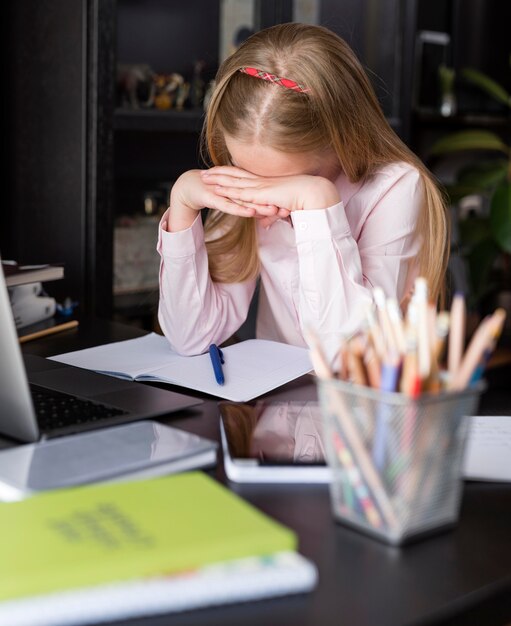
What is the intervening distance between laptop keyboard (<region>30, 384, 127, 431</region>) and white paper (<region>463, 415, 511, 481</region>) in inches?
14.8

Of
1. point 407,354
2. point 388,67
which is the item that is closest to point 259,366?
point 407,354

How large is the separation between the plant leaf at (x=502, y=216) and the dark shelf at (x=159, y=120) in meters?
1.15

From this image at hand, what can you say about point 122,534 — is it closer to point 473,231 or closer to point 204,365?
point 204,365

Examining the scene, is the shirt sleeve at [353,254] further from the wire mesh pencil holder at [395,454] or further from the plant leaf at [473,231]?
A: the plant leaf at [473,231]

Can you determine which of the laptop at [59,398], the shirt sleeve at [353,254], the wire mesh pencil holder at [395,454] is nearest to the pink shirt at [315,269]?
the shirt sleeve at [353,254]

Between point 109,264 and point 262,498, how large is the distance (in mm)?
1414

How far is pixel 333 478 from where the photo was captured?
0.77 metres

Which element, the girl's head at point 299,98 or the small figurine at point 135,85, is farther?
the small figurine at point 135,85

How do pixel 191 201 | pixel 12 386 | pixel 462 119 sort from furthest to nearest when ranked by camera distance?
pixel 462 119
pixel 191 201
pixel 12 386

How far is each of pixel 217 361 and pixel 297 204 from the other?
286mm

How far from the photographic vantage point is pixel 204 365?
4.35 ft

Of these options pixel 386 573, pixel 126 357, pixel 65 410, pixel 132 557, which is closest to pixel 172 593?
pixel 132 557

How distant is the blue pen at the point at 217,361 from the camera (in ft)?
4.03

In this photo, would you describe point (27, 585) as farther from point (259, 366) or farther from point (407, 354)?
point (259, 366)
